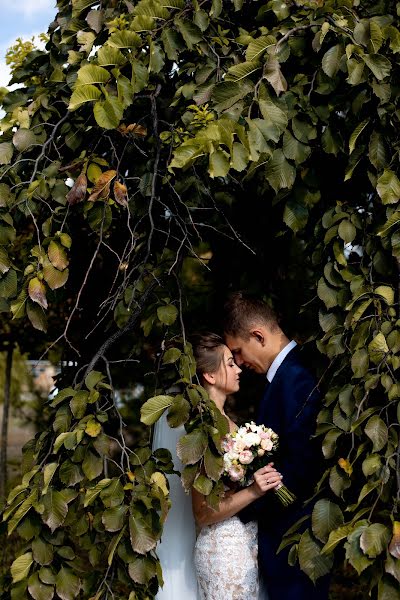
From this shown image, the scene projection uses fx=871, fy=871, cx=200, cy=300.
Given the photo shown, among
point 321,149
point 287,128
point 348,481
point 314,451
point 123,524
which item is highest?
point 287,128

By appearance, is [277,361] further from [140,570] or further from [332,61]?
[332,61]

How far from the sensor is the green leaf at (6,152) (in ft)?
8.48

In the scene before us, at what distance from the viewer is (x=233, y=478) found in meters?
2.88

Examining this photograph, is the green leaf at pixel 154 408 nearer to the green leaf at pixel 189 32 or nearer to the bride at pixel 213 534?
Answer: the bride at pixel 213 534

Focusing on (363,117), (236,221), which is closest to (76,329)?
(236,221)

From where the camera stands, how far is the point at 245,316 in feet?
10.5

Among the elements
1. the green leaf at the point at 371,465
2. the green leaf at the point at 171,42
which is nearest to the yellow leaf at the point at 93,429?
the green leaf at the point at 371,465

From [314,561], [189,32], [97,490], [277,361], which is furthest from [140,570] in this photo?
[189,32]

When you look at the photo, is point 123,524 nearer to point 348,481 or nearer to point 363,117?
point 348,481

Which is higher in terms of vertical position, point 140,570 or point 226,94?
point 226,94

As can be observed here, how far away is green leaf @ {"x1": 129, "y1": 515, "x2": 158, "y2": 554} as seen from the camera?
7.43ft

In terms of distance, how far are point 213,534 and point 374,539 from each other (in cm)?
109

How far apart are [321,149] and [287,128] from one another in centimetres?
26

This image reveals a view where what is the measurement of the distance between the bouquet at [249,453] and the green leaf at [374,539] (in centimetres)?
77
